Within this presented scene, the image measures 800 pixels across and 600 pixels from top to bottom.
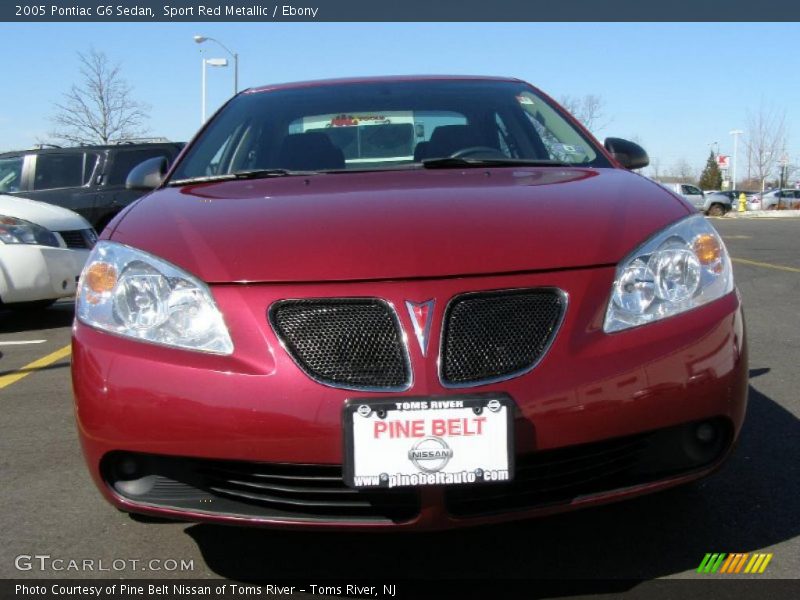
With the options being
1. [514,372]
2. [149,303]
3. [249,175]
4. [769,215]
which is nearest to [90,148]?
[249,175]

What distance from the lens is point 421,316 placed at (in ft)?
7.07

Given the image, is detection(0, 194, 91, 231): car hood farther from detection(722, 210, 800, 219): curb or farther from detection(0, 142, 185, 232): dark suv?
detection(722, 210, 800, 219): curb

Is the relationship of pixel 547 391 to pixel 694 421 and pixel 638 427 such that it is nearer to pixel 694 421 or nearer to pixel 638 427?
pixel 638 427

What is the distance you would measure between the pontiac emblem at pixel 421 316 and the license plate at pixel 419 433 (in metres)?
0.16

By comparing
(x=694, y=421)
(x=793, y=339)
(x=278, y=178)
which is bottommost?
(x=793, y=339)

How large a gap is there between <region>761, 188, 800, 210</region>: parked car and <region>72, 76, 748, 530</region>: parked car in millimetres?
53804

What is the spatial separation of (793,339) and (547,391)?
447 centimetres

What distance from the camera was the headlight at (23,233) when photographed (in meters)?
7.21

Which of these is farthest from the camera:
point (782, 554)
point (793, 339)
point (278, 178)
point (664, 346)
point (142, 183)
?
point (793, 339)

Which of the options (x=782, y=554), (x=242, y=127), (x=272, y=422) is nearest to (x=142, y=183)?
(x=242, y=127)

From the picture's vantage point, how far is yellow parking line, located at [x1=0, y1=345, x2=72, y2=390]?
5207 mm

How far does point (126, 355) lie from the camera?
2.24 metres

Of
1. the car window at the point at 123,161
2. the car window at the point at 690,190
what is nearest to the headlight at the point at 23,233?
the car window at the point at 123,161

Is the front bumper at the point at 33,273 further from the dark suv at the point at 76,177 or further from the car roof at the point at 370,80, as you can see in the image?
the car roof at the point at 370,80
